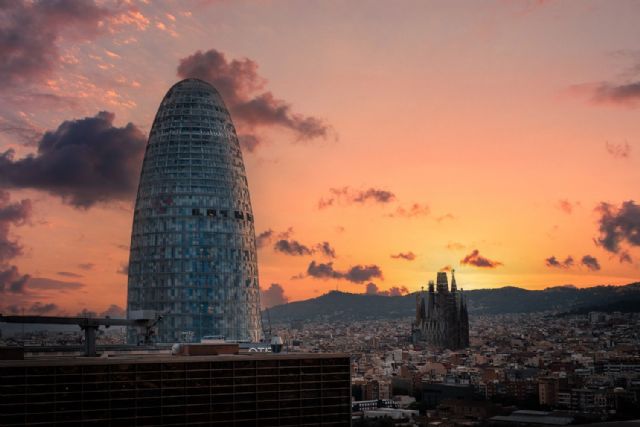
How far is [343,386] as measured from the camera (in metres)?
87.3

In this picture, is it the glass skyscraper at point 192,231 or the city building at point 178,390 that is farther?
the glass skyscraper at point 192,231

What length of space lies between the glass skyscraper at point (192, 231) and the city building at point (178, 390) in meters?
79.9

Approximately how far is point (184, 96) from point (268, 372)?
94.5 m

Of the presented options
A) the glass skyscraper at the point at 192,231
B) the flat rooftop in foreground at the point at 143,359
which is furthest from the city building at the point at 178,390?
the glass skyscraper at the point at 192,231

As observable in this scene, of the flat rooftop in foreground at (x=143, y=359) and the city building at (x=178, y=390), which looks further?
the flat rooftop in foreground at (x=143, y=359)

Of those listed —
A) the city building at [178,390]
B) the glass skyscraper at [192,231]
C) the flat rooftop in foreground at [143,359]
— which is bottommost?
the city building at [178,390]

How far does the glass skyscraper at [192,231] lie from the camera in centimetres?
16612

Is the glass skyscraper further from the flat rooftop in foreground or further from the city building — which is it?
the city building

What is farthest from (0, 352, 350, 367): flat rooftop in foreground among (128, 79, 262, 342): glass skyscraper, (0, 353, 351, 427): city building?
(128, 79, 262, 342): glass skyscraper

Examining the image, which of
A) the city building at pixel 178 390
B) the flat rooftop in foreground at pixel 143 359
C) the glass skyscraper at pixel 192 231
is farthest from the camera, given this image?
the glass skyscraper at pixel 192 231

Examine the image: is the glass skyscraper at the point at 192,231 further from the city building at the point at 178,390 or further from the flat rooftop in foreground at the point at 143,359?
the city building at the point at 178,390

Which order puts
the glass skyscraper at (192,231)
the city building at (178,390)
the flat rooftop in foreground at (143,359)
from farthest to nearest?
the glass skyscraper at (192,231) < the flat rooftop in foreground at (143,359) < the city building at (178,390)

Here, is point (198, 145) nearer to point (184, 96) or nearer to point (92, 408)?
point (184, 96)

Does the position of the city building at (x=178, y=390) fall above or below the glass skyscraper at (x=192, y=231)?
below
